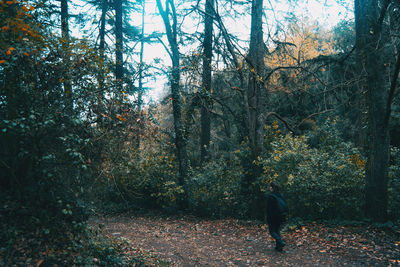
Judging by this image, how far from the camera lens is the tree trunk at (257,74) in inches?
408

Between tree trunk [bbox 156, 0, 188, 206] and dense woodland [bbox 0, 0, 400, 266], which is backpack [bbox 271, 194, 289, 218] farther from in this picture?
tree trunk [bbox 156, 0, 188, 206]


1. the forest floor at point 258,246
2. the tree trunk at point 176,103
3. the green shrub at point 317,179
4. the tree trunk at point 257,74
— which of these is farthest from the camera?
the tree trunk at point 176,103

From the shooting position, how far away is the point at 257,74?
34.8ft

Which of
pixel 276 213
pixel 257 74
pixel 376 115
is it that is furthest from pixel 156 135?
pixel 376 115

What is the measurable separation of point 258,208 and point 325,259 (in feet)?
12.8

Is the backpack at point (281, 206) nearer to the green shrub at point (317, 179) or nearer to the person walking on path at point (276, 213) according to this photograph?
the person walking on path at point (276, 213)

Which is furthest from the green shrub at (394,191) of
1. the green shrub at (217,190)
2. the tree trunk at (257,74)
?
the green shrub at (217,190)

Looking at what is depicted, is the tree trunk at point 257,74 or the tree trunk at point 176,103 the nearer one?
the tree trunk at point 257,74

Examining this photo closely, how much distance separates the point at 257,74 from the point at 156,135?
16.2ft

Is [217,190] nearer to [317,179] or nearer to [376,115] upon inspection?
[317,179]

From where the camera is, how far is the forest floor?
6000mm

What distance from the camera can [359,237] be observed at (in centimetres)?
677

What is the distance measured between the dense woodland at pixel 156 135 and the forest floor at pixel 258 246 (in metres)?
0.75

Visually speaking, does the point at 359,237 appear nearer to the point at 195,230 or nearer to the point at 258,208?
the point at 258,208
